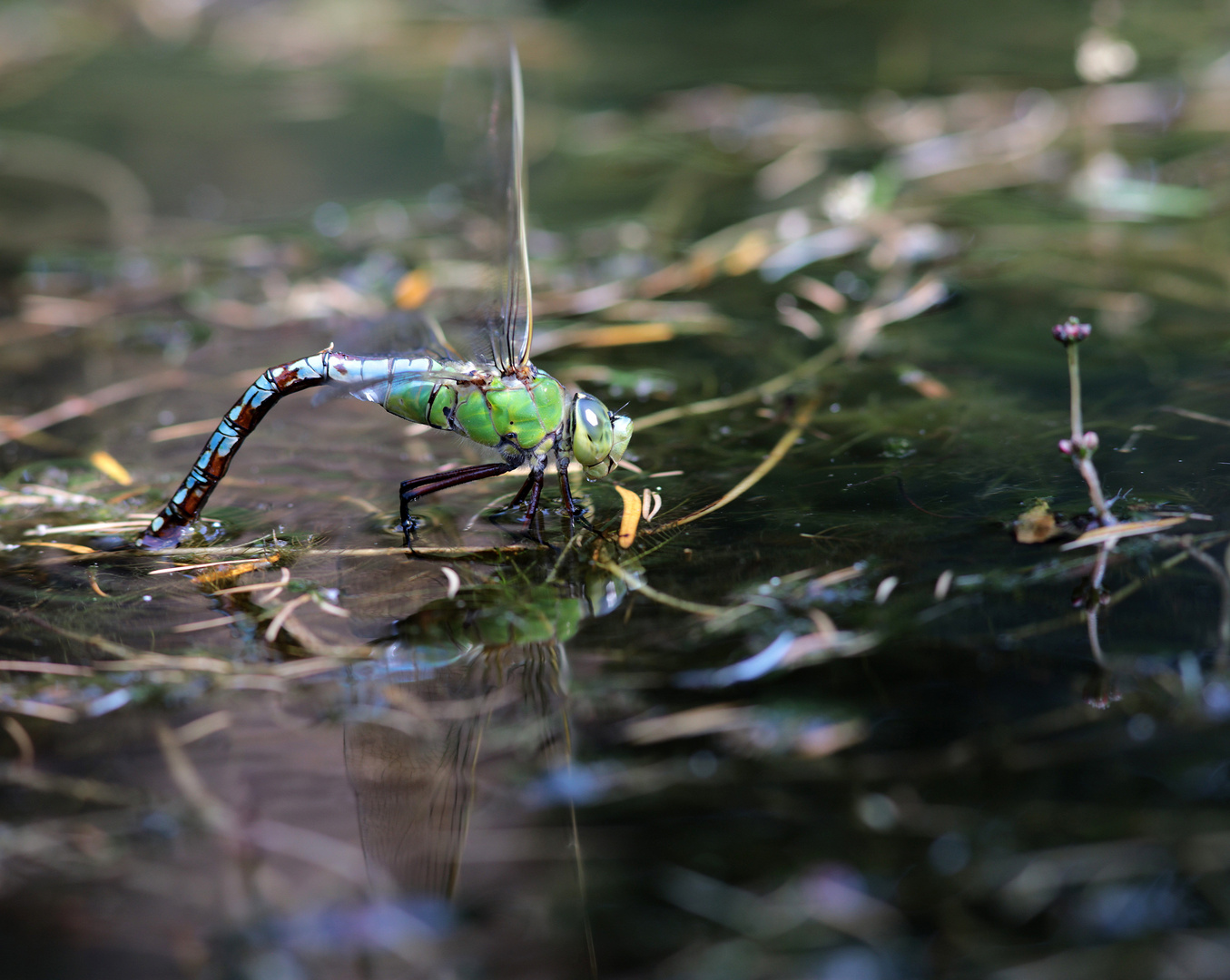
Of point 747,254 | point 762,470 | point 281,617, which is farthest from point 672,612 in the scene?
point 747,254

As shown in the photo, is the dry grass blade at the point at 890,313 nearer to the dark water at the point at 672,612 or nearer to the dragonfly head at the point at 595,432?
the dark water at the point at 672,612

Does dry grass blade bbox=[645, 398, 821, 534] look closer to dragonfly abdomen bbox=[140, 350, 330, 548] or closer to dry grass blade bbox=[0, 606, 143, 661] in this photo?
dragonfly abdomen bbox=[140, 350, 330, 548]

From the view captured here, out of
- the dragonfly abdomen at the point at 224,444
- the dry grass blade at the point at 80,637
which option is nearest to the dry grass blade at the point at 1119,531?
the dragonfly abdomen at the point at 224,444

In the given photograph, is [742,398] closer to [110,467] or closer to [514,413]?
[514,413]

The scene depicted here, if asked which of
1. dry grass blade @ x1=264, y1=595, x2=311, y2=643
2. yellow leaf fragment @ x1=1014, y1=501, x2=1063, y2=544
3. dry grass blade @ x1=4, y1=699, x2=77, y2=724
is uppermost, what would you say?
yellow leaf fragment @ x1=1014, y1=501, x2=1063, y2=544

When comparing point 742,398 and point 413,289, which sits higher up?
point 413,289

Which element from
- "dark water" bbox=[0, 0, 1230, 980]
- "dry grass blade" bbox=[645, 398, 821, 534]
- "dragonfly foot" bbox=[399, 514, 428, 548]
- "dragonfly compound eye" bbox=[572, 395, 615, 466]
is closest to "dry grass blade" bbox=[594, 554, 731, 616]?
"dark water" bbox=[0, 0, 1230, 980]
